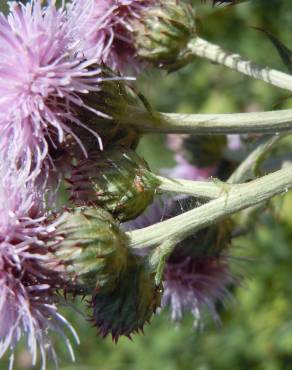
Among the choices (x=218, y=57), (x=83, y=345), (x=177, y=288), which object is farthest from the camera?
(x=83, y=345)

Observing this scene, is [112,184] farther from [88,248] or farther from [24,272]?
[24,272]

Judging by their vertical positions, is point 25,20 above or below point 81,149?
above

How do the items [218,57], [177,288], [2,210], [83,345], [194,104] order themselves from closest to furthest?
[2,210] < [218,57] < [177,288] < [83,345] < [194,104]

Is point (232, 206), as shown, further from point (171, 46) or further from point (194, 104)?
point (194, 104)

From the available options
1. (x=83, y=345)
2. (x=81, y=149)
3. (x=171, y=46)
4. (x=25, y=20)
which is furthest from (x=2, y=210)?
(x=83, y=345)

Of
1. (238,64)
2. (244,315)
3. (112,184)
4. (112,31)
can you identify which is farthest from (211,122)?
(244,315)

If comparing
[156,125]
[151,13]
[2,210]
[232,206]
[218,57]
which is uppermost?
[151,13]
